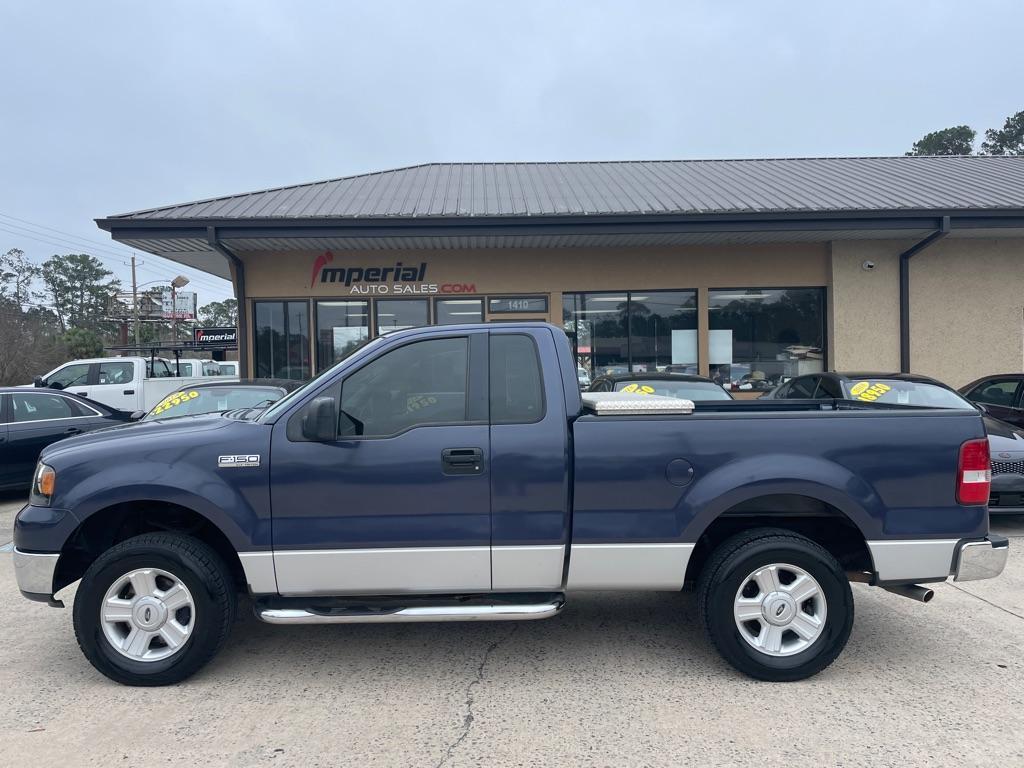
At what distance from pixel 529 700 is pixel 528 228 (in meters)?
8.97

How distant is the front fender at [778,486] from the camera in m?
3.79

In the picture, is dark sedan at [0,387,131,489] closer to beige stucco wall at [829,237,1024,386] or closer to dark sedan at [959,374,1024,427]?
dark sedan at [959,374,1024,427]

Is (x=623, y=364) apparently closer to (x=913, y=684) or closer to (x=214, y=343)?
(x=214, y=343)

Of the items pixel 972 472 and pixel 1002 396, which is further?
pixel 1002 396

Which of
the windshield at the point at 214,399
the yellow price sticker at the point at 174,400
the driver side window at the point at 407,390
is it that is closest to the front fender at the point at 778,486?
the driver side window at the point at 407,390

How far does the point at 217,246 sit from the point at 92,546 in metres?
8.58

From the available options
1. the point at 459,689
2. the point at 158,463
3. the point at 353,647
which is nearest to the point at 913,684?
the point at 459,689

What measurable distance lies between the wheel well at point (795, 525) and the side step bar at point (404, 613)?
1.02m

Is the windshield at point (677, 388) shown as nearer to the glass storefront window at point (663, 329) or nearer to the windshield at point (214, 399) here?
the windshield at point (214, 399)

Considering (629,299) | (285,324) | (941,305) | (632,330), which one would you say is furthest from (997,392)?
(285,324)

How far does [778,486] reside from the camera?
3801mm

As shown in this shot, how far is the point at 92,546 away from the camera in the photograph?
13.6 feet

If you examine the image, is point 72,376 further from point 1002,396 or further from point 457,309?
point 1002,396

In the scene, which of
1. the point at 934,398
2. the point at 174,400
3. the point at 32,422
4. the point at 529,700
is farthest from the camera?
the point at 32,422
